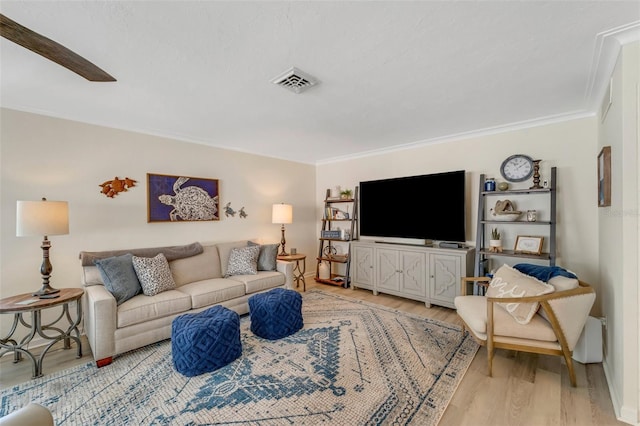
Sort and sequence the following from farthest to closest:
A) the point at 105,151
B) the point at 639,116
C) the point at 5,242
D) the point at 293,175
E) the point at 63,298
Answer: the point at 293,175
the point at 105,151
the point at 5,242
the point at 63,298
the point at 639,116

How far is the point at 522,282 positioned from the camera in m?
2.23

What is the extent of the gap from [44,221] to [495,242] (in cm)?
454

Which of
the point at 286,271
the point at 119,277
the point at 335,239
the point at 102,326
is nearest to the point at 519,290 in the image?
the point at 286,271

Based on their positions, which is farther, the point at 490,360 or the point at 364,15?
the point at 490,360

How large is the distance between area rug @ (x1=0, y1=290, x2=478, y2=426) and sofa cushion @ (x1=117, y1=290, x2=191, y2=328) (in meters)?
0.32

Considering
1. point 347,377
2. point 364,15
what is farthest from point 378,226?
point 364,15

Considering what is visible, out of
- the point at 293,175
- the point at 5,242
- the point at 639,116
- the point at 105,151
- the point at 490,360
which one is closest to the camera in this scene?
the point at 639,116

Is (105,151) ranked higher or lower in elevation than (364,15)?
lower

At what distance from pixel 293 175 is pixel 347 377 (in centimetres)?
373

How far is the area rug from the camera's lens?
177 cm

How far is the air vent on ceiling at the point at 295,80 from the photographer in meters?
2.06

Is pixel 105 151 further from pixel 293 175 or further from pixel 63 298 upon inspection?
pixel 293 175

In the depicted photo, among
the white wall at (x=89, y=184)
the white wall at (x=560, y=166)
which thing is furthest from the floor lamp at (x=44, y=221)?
the white wall at (x=560, y=166)

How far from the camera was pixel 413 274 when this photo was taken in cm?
388
